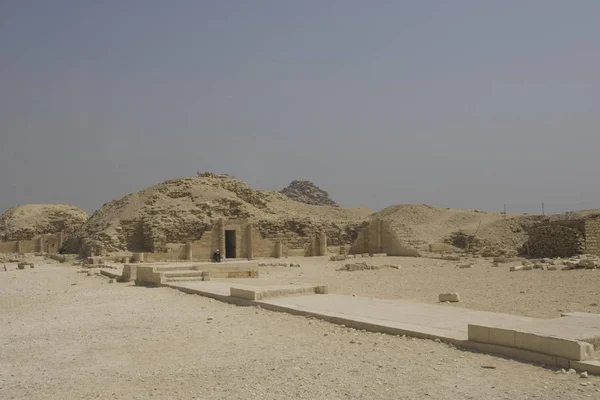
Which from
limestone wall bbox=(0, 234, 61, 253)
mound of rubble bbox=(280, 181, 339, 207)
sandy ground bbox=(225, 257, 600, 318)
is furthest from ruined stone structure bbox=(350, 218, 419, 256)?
mound of rubble bbox=(280, 181, 339, 207)

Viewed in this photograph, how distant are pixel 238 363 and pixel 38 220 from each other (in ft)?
145

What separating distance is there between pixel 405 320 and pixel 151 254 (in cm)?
2230

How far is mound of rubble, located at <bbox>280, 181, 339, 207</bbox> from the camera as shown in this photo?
70312 millimetres

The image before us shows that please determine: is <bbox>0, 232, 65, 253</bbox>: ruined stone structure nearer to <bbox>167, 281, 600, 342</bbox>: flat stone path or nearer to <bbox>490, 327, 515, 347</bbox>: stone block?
<bbox>167, 281, 600, 342</bbox>: flat stone path

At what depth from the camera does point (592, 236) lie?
24703 mm

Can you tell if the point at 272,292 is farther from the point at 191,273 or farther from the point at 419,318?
the point at 191,273

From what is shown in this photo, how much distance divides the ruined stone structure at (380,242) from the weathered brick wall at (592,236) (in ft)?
31.6

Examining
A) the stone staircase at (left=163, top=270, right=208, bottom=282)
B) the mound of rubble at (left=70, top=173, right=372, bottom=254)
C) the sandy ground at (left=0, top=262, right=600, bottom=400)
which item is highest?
the mound of rubble at (left=70, top=173, right=372, bottom=254)

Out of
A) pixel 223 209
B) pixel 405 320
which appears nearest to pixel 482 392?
pixel 405 320

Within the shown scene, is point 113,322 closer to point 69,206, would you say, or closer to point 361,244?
point 361,244

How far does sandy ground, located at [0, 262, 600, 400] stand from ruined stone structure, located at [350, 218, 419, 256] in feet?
79.6

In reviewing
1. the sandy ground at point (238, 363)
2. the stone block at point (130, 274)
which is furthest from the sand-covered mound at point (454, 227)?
the sandy ground at point (238, 363)

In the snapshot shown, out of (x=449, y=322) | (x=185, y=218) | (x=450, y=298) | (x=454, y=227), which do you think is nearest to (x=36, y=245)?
(x=185, y=218)

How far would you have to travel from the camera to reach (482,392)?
4715 mm
